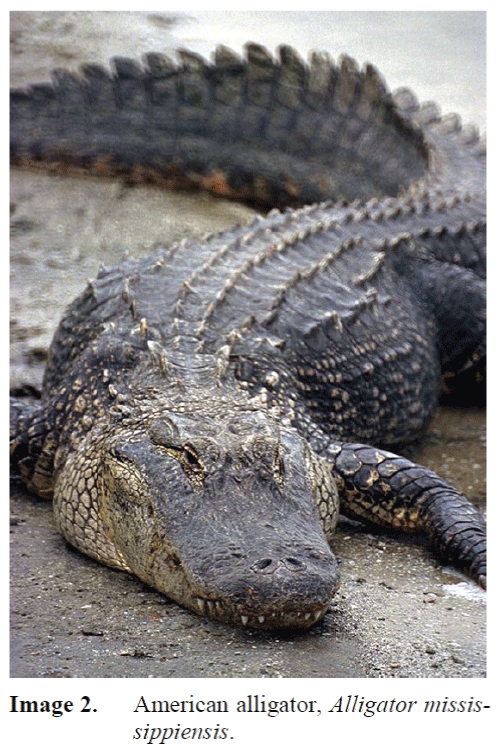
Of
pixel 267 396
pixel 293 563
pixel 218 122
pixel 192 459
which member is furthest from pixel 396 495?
pixel 218 122

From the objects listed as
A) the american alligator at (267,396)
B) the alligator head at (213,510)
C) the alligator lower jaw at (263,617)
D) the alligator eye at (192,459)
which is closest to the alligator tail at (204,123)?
the american alligator at (267,396)

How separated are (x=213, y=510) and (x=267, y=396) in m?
0.85

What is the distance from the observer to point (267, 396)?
3518 mm

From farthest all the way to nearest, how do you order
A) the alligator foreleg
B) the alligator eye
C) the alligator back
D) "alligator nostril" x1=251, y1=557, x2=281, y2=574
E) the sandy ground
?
the alligator back, the alligator foreleg, the alligator eye, the sandy ground, "alligator nostril" x1=251, y1=557, x2=281, y2=574

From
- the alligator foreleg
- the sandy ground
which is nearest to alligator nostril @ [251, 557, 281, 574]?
the sandy ground

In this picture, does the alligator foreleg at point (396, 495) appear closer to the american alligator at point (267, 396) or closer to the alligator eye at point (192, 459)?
the american alligator at point (267, 396)

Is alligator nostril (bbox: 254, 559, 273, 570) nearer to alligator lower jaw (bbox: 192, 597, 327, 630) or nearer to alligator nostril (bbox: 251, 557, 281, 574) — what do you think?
alligator nostril (bbox: 251, 557, 281, 574)

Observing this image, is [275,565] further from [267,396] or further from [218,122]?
[218,122]

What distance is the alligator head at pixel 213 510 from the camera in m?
2.55

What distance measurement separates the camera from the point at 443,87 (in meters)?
7.32

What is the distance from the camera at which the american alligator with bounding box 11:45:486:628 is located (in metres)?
2.74

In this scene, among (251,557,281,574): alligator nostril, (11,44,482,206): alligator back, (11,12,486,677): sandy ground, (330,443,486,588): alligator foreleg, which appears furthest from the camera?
(11,44,482,206): alligator back
